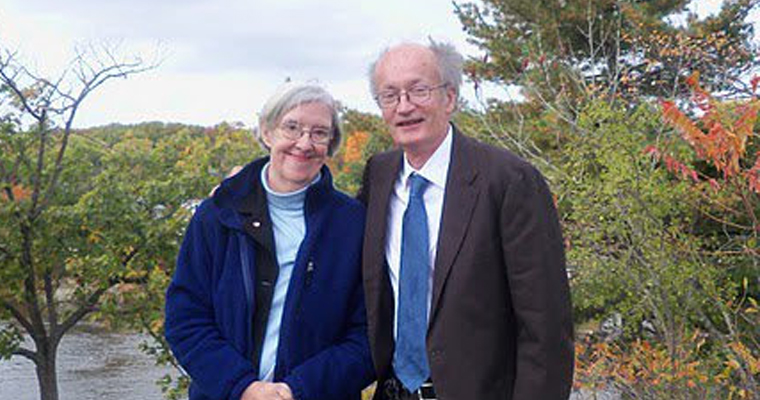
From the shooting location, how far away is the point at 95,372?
19.8 meters

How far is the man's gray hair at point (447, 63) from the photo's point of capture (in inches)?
103

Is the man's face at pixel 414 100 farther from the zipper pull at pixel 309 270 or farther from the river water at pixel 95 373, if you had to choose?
the river water at pixel 95 373

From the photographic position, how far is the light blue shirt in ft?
8.80

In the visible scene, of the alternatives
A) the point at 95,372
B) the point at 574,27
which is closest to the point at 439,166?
the point at 574,27

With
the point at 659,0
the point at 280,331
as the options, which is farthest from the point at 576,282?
the point at 659,0

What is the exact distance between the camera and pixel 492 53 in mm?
14703

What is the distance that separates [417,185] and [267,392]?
2.55 feet

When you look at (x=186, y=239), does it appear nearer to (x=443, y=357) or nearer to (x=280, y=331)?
(x=280, y=331)

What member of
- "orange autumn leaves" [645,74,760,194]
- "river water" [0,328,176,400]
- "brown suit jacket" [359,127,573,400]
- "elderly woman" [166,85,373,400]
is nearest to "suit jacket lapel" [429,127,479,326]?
"brown suit jacket" [359,127,573,400]

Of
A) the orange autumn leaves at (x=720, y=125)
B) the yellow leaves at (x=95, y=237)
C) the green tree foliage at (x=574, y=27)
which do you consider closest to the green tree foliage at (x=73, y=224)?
the yellow leaves at (x=95, y=237)

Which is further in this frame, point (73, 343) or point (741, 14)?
point (73, 343)

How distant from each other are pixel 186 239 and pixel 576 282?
14.4 feet

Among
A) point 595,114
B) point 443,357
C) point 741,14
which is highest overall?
point 741,14

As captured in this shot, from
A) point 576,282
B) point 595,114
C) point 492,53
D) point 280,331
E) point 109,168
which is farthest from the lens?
point 492,53
